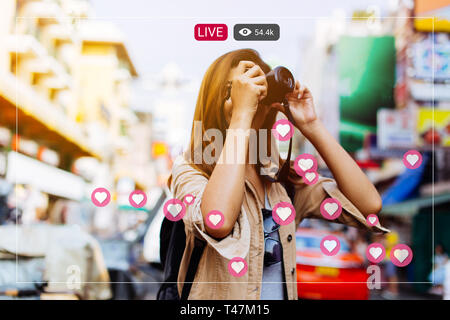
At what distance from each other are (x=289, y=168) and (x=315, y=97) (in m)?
0.35

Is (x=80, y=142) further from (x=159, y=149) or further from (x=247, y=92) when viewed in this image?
(x=247, y=92)

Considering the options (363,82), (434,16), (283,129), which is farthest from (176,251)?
(434,16)

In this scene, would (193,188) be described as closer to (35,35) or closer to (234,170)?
(234,170)

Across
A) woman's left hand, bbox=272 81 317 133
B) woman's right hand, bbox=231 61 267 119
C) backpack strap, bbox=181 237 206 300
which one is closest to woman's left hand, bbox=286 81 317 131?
woman's left hand, bbox=272 81 317 133

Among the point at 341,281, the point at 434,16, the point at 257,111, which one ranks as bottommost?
the point at 341,281

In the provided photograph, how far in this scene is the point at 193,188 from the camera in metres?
1.64

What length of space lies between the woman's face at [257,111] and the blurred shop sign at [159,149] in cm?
53

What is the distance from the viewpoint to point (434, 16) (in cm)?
224

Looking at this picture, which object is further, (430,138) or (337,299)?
(430,138)

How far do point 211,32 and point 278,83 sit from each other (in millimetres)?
558

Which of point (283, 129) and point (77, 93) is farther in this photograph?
point (77, 93)

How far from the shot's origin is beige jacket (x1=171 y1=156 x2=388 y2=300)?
1.58 m

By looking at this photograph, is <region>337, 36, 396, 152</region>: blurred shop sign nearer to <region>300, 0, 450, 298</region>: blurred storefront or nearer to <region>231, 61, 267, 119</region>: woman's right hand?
<region>300, 0, 450, 298</region>: blurred storefront
